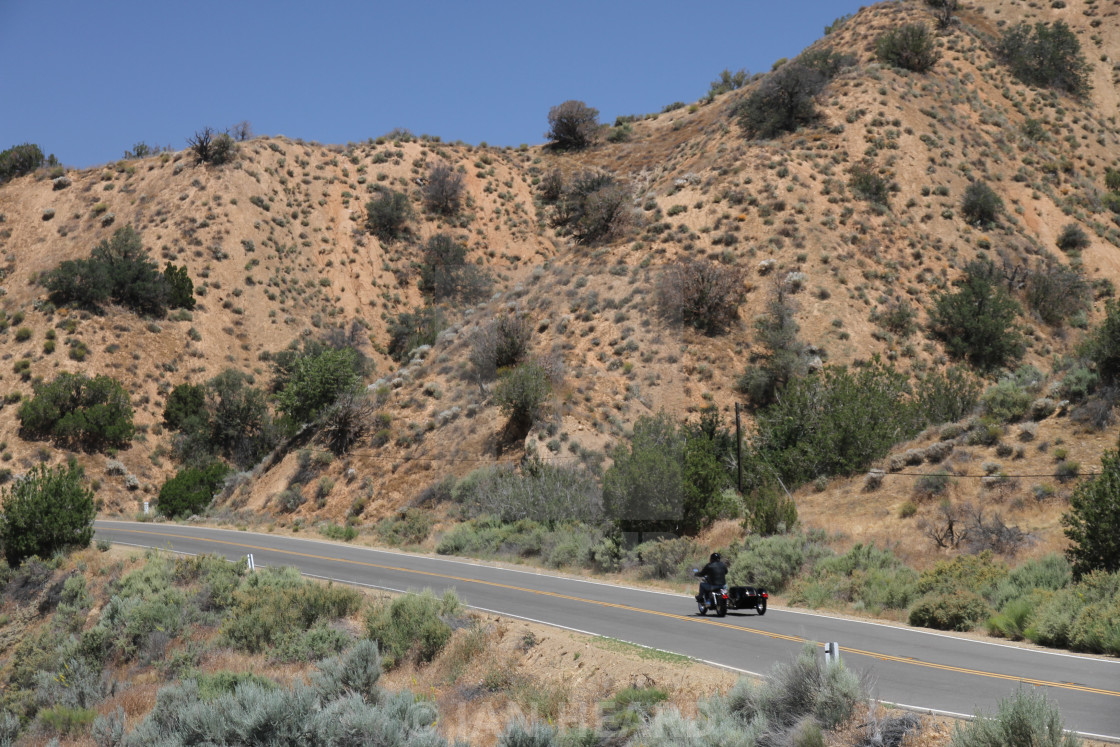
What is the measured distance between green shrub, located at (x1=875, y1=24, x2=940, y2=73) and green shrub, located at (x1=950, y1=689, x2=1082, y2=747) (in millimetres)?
55303

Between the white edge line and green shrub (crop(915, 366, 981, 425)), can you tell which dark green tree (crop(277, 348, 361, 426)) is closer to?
the white edge line

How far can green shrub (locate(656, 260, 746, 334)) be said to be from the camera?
125 feet

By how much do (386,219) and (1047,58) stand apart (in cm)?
4861

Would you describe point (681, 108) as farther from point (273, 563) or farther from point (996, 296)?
point (273, 563)

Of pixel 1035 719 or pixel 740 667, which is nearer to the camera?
pixel 1035 719

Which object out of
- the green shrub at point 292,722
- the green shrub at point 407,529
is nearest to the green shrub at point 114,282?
the green shrub at point 407,529

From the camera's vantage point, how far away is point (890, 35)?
54.7 meters

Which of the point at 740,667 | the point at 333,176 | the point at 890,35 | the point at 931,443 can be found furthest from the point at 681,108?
the point at 740,667

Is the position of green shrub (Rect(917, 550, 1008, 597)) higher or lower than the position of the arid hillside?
lower

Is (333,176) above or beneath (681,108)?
beneath

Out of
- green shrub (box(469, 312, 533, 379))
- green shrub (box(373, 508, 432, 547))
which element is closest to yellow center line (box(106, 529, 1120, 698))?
green shrub (box(373, 508, 432, 547))

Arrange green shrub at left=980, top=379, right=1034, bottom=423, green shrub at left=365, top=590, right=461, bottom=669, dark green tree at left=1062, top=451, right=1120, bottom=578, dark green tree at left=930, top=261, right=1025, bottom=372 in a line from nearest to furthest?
green shrub at left=365, top=590, right=461, bottom=669 < dark green tree at left=1062, top=451, right=1120, bottom=578 < green shrub at left=980, top=379, right=1034, bottom=423 < dark green tree at left=930, top=261, right=1025, bottom=372

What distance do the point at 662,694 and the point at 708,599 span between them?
5094 millimetres

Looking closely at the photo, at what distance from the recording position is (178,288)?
164 feet
